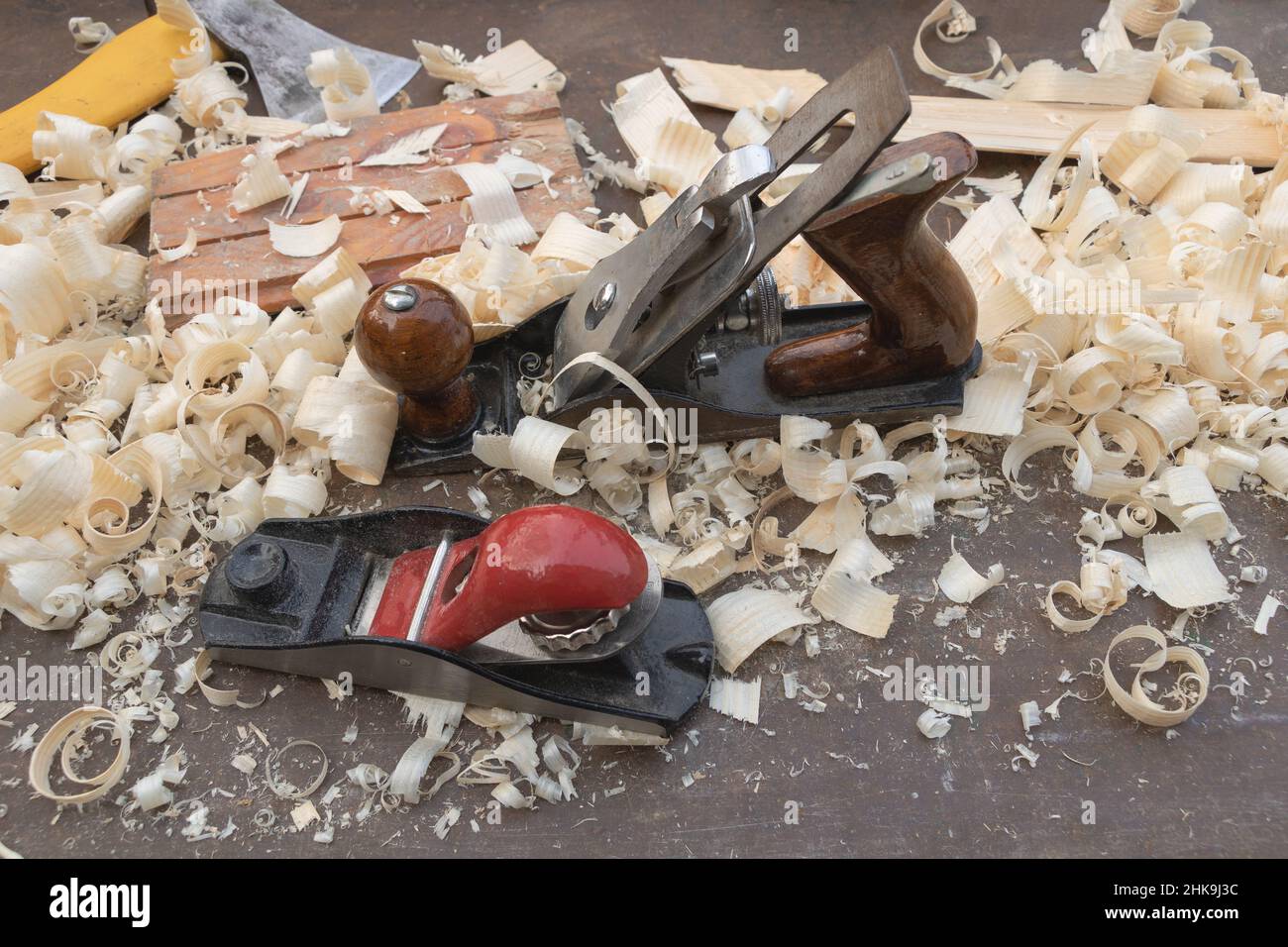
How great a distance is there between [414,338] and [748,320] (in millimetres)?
645

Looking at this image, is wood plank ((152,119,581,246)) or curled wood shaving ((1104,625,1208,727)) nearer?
curled wood shaving ((1104,625,1208,727))

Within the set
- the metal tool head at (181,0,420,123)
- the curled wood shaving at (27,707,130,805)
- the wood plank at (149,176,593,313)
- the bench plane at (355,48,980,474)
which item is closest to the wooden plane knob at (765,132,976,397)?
the bench plane at (355,48,980,474)

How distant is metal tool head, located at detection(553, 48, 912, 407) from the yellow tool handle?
1.69 metres

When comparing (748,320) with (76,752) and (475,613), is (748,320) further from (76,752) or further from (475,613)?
(76,752)

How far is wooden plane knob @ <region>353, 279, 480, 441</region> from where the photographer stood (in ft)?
6.13

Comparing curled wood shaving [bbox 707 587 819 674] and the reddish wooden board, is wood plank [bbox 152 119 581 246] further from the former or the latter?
curled wood shaving [bbox 707 587 819 674]

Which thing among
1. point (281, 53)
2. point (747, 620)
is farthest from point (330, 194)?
point (747, 620)

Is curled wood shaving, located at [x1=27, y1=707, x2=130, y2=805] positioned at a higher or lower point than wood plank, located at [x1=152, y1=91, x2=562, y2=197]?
lower

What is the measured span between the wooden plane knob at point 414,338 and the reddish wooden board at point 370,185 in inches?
22.0

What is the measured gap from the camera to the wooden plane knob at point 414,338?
1.87 meters

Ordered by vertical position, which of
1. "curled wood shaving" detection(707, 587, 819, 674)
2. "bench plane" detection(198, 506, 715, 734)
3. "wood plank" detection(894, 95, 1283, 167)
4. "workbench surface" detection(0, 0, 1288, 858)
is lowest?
"workbench surface" detection(0, 0, 1288, 858)

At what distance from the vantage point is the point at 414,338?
6.12 feet

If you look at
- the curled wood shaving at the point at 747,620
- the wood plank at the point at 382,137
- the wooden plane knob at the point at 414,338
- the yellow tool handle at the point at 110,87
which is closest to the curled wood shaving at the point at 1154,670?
the curled wood shaving at the point at 747,620

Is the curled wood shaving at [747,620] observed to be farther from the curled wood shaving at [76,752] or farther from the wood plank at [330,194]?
the wood plank at [330,194]
